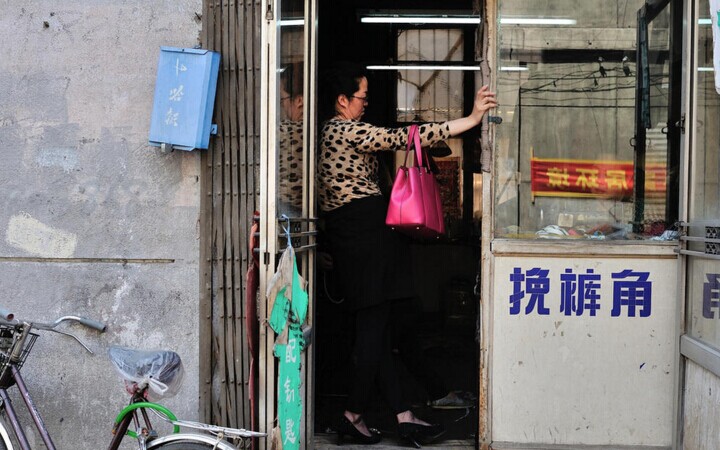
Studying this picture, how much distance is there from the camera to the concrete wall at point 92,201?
Result: 4.10m

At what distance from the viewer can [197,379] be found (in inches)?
161

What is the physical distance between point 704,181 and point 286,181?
222 centimetres

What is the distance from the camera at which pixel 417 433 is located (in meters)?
4.25

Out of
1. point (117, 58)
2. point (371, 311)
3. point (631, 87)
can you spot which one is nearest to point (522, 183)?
point (631, 87)

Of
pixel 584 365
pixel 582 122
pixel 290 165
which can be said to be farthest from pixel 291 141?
pixel 584 365

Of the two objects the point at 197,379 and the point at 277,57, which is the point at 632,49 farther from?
the point at 197,379

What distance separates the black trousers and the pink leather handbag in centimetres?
57

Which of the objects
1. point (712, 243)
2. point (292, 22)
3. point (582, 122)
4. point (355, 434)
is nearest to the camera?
point (712, 243)

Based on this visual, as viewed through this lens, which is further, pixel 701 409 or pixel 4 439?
pixel 701 409

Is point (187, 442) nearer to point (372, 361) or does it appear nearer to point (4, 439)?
point (4, 439)

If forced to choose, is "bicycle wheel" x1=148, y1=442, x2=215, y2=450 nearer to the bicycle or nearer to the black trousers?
the bicycle

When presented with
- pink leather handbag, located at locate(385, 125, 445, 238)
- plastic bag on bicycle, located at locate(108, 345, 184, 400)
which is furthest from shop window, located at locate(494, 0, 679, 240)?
plastic bag on bicycle, located at locate(108, 345, 184, 400)

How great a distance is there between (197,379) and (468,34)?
16.2 ft

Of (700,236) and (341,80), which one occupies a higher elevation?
(341,80)
